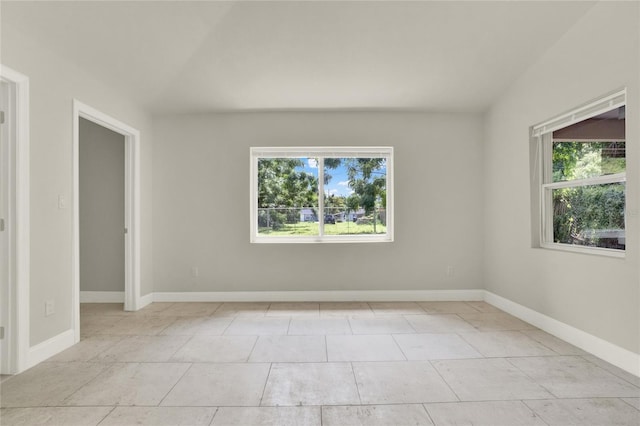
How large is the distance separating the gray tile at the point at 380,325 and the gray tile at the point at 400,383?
79cm

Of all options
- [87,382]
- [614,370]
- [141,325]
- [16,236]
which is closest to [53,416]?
[87,382]

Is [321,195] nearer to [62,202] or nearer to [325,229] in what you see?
[325,229]

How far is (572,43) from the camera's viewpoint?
10.5 feet

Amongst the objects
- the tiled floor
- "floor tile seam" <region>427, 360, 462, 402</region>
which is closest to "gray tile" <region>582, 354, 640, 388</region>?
the tiled floor

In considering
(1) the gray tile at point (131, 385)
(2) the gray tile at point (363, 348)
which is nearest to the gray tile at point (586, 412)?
(2) the gray tile at point (363, 348)

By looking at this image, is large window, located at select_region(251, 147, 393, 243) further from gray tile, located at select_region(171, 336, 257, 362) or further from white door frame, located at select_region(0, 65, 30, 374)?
white door frame, located at select_region(0, 65, 30, 374)

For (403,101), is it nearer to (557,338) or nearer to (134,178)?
(557,338)

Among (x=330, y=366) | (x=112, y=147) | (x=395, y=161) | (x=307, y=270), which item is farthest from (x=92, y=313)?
(x=395, y=161)

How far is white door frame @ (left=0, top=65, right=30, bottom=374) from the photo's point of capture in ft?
8.71

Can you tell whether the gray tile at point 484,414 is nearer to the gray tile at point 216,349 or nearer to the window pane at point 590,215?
the gray tile at point 216,349

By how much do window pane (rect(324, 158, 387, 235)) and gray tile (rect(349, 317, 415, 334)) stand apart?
135 centimetres

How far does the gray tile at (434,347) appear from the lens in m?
2.94

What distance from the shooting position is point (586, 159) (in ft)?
10.7

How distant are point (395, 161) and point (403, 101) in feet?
2.56
